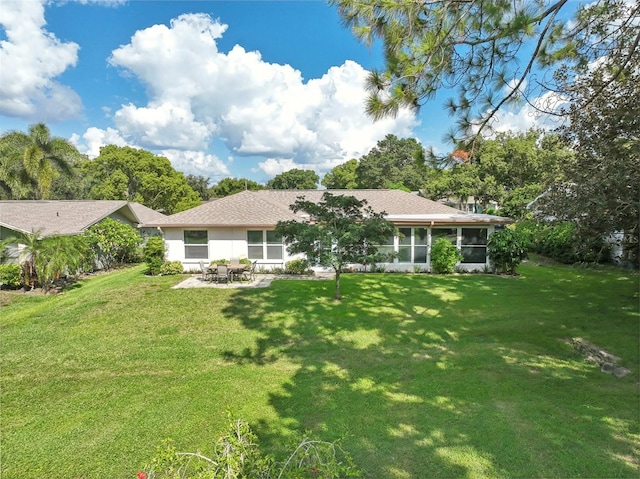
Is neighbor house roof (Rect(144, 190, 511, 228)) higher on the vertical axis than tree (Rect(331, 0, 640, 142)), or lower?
lower

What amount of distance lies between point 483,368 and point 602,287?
898 cm

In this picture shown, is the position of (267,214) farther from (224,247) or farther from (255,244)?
(224,247)

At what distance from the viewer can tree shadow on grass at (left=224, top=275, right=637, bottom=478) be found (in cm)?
382

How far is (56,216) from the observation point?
17.5 m

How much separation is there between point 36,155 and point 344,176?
42.1m

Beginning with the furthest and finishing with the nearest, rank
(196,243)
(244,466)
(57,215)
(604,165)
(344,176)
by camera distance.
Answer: (344,176), (57,215), (196,243), (604,165), (244,466)

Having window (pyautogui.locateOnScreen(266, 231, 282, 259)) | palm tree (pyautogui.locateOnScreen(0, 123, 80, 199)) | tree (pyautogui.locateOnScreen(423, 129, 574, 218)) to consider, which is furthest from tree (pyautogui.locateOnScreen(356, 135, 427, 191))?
palm tree (pyautogui.locateOnScreen(0, 123, 80, 199))

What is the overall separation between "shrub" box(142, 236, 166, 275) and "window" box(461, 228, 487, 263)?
43.9 feet

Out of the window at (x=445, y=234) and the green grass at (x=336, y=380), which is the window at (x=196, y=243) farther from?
the window at (x=445, y=234)

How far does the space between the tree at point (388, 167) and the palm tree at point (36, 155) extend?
111 ft

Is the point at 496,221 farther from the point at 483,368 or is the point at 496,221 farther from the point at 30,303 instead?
the point at 30,303

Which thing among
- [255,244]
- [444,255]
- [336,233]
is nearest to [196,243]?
[255,244]

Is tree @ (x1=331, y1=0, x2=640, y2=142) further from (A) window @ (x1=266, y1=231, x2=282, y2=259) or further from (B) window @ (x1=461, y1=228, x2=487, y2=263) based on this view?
(A) window @ (x1=266, y1=231, x2=282, y2=259)

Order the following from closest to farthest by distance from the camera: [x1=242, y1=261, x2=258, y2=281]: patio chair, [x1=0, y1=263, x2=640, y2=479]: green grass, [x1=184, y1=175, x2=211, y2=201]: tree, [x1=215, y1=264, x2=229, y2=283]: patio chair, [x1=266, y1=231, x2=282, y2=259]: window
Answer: [x1=0, y1=263, x2=640, y2=479]: green grass < [x1=215, y1=264, x2=229, y2=283]: patio chair < [x1=242, y1=261, x2=258, y2=281]: patio chair < [x1=266, y1=231, x2=282, y2=259]: window < [x1=184, y1=175, x2=211, y2=201]: tree
